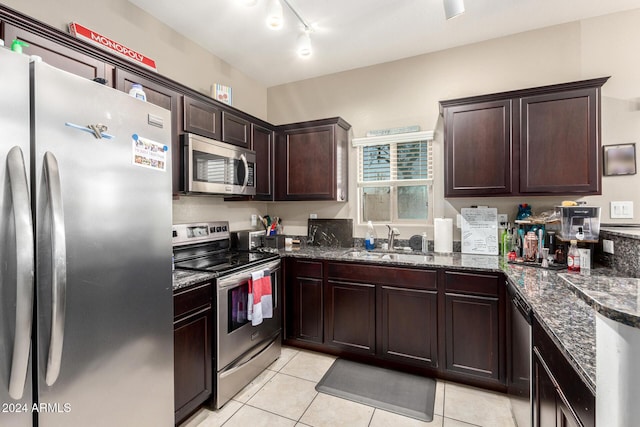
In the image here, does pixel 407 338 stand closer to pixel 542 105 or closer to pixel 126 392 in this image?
pixel 126 392

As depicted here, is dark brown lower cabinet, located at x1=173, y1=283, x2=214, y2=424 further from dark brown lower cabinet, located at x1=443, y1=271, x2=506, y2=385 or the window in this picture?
the window

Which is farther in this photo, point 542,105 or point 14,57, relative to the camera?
point 542,105

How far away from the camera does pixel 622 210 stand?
230 centimetres

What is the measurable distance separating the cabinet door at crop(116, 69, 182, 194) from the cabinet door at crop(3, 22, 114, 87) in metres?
0.07

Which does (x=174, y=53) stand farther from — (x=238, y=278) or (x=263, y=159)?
(x=238, y=278)

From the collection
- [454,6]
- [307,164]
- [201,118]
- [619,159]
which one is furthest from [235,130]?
[619,159]

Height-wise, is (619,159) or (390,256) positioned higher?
(619,159)

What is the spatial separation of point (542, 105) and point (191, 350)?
3133 millimetres

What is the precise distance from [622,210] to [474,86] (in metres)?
1.59

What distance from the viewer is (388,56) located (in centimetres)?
302

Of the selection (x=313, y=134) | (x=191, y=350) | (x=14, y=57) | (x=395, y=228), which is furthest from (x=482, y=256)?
(x=14, y=57)

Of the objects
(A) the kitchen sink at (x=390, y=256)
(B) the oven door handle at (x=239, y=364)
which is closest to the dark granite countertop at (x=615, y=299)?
(A) the kitchen sink at (x=390, y=256)

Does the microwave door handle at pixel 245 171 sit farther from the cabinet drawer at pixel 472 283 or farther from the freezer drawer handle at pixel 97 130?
the cabinet drawer at pixel 472 283

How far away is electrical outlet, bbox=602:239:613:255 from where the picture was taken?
6.44 ft
